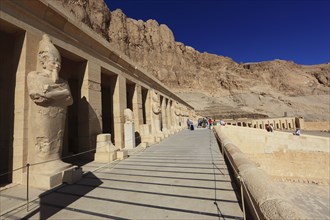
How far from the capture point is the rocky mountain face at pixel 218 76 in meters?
46.0

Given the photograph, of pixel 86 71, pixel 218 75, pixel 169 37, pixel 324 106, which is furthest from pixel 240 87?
pixel 86 71

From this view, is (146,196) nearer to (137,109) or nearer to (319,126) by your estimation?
(137,109)

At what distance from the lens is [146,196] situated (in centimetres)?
346

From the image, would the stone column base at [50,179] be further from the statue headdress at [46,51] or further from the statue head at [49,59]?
the statue headdress at [46,51]

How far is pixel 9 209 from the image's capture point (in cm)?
299

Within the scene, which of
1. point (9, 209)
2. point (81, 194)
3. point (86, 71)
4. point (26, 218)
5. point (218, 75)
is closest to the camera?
point (26, 218)

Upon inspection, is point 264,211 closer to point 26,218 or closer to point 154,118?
point 26,218

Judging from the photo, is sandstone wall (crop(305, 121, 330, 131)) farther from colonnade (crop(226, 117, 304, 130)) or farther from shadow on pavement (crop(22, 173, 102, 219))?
shadow on pavement (crop(22, 173, 102, 219))

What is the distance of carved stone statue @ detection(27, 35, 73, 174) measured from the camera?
12.6ft

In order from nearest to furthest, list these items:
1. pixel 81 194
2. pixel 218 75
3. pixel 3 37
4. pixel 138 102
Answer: pixel 81 194, pixel 3 37, pixel 138 102, pixel 218 75

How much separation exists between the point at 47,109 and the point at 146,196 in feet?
8.74

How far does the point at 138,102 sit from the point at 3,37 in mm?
6348

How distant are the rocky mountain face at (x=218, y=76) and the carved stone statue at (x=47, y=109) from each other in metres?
37.7

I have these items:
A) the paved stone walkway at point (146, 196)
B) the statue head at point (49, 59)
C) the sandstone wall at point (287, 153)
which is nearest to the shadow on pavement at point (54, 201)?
the paved stone walkway at point (146, 196)
